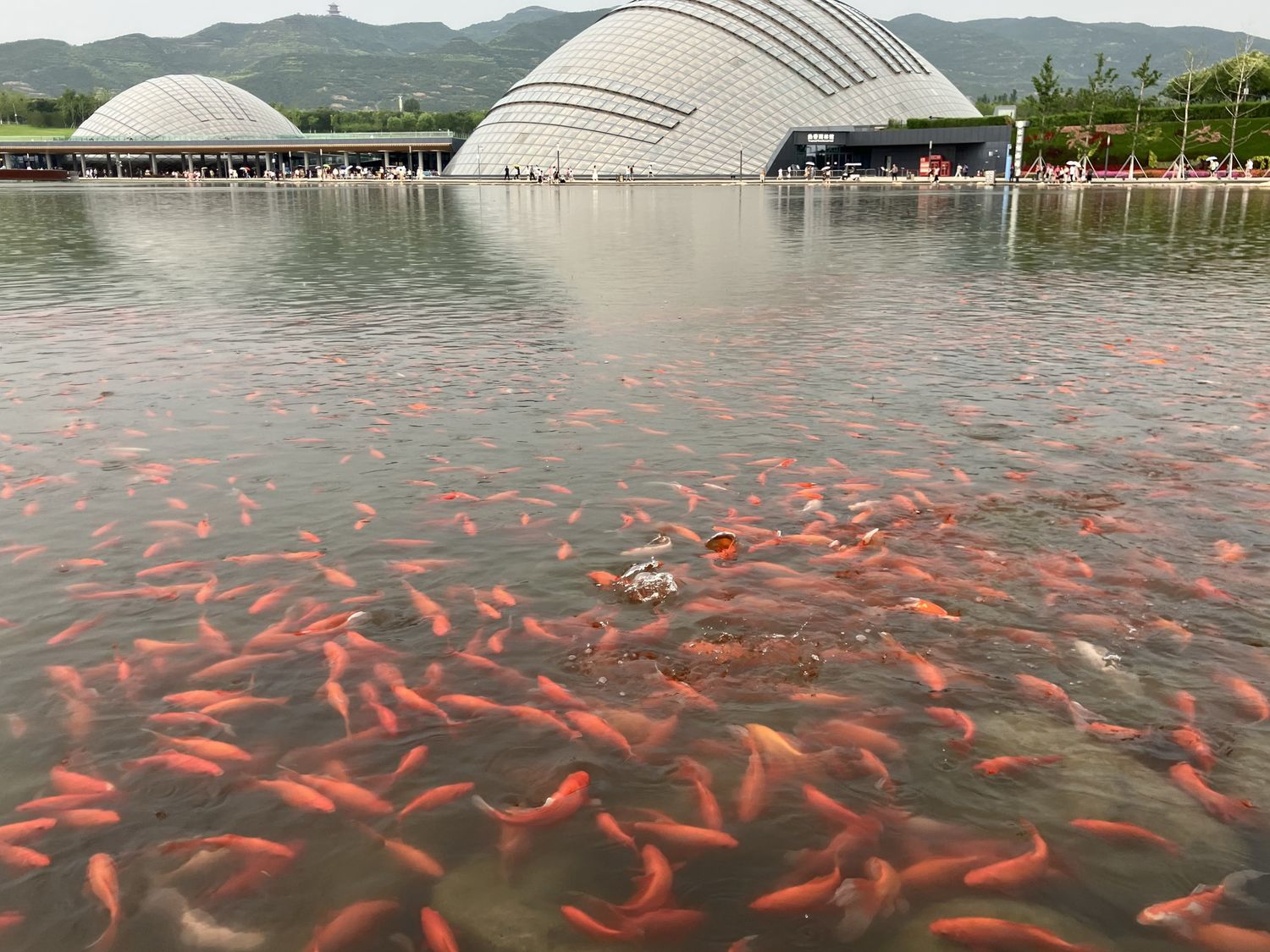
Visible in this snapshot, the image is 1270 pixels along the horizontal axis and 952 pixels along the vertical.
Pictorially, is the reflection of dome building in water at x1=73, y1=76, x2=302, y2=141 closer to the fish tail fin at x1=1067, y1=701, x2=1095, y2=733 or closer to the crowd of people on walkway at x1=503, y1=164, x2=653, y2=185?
the crowd of people on walkway at x1=503, y1=164, x2=653, y2=185

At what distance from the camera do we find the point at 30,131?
17988cm

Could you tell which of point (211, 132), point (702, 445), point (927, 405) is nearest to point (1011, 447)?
point (927, 405)

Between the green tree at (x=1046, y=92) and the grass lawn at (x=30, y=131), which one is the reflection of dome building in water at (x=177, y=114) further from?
the green tree at (x=1046, y=92)

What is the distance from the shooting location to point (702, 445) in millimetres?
10281

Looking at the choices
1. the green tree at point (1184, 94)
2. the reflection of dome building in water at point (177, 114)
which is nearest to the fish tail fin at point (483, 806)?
the green tree at point (1184, 94)

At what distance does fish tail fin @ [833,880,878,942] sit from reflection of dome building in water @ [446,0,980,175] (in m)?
103

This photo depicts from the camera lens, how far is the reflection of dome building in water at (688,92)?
335 ft

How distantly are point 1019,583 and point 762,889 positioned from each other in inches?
143

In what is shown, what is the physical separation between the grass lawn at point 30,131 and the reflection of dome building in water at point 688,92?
103 m

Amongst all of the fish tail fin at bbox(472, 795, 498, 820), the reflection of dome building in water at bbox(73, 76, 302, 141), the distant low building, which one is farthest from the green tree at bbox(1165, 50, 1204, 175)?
the reflection of dome building in water at bbox(73, 76, 302, 141)

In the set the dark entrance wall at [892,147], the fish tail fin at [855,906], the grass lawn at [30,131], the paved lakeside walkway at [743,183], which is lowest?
the fish tail fin at [855,906]

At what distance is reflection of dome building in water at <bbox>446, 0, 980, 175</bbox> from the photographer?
102 meters

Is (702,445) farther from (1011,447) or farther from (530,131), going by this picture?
(530,131)

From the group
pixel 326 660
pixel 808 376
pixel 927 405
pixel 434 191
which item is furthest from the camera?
pixel 434 191
